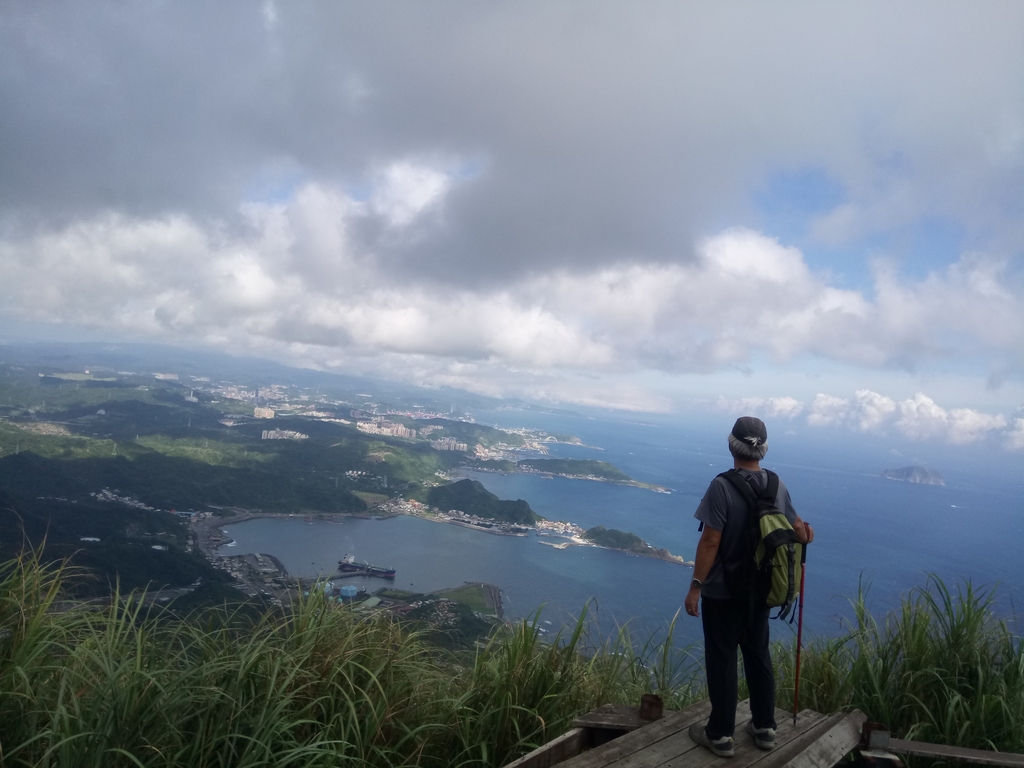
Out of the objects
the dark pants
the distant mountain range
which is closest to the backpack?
the dark pants

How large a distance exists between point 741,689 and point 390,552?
1280cm

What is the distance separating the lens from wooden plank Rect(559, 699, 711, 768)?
2619 mm

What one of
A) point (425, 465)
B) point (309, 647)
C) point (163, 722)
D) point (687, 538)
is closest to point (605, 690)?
point (309, 647)

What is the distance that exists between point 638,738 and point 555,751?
484 mm

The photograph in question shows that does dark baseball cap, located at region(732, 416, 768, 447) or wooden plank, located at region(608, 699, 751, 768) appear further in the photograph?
dark baseball cap, located at region(732, 416, 768, 447)

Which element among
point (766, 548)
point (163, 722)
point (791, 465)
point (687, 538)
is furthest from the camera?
point (791, 465)

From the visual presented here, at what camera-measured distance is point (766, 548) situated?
9.07 ft

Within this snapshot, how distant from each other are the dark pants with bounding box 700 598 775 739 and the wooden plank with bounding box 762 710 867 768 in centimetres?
18

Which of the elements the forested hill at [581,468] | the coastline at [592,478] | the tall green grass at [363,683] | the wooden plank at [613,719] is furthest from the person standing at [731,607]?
the forested hill at [581,468]

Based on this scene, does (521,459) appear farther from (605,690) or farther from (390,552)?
(605,690)

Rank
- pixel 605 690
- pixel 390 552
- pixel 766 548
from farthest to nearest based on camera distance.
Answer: pixel 390 552 → pixel 605 690 → pixel 766 548

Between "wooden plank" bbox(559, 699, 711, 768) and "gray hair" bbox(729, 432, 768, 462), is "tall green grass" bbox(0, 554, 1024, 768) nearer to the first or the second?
"wooden plank" bbox(559, 699, 711, 768)

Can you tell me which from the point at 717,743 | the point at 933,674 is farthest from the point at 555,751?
the point at 933,674

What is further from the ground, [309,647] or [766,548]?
[766,548]
